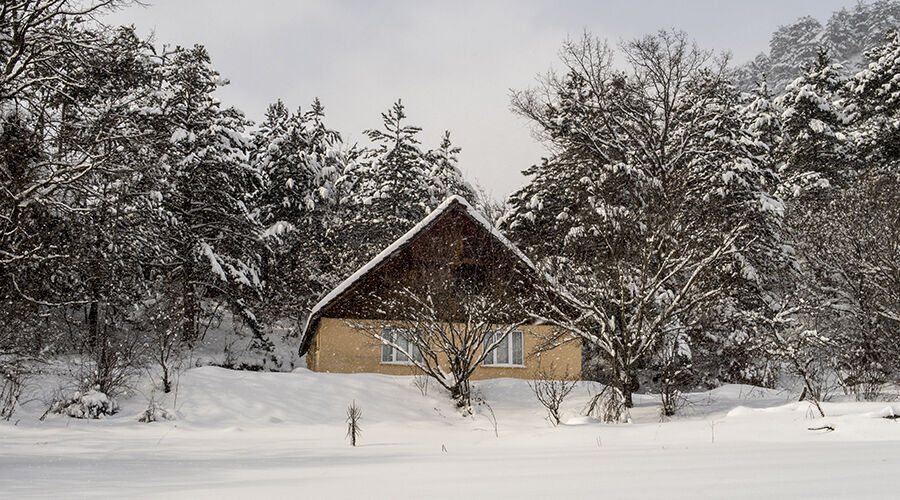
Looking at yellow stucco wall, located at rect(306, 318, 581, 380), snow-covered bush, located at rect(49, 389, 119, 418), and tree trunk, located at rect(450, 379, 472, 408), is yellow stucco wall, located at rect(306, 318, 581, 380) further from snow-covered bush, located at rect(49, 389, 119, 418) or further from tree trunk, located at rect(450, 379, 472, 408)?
snow-covered bush, located at rect(49, 389, 119, 418)

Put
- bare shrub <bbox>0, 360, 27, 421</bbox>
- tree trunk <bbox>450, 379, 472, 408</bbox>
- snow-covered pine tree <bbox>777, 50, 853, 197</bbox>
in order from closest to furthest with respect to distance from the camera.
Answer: bare shrub <bbox>0, 360, 27, 421</bbox>, tree trunk <bbox>450, 379, 472, 408</bbox>, snow-covered pine tree <bbox>777, 50, 853, 197</bbox>

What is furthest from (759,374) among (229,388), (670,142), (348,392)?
(229,388)

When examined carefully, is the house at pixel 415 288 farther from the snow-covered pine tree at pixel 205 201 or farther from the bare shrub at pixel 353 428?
the bare shrub at pixel 353 428

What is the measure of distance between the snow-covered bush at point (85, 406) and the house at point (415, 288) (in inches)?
292

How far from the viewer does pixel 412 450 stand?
9.90 meters

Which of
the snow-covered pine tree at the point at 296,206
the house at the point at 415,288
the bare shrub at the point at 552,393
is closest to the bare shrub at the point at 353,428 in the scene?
the bare shrub at the point at 552,393

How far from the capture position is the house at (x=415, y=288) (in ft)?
70.0

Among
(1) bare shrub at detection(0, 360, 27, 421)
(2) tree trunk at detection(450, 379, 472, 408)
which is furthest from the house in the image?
(1) bare shrub at detection(0, 360, 27, 421)

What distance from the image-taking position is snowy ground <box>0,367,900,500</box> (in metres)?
4.97

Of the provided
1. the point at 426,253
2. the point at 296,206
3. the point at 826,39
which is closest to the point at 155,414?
A: the point at 426,253

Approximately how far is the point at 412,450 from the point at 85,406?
9.06 m

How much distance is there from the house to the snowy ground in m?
3.18

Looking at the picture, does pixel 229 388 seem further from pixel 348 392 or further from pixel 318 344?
pixel 318 344

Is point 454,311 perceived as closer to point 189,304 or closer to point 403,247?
point 403,247
